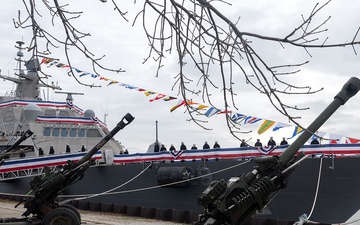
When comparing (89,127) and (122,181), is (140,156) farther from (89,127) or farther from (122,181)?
(89,127)

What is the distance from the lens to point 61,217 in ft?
25.9

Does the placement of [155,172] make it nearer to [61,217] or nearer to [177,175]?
[177,175]

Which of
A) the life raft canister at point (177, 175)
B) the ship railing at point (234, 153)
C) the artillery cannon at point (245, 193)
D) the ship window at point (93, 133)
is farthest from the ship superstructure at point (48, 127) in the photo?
the artillery cannon at point (245, 193)

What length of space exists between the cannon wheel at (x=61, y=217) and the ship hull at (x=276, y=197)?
4121mm

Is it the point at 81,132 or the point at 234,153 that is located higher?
the point at 81,132

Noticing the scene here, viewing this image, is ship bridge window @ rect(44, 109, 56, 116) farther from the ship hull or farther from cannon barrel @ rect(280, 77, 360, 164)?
cannon barrel @ rect(280, 77, 360, 164)

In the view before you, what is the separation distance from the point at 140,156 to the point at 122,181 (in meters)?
0.95

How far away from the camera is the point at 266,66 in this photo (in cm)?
324

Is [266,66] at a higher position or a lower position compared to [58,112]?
lower

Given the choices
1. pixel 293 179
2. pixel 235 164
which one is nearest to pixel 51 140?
pixel 235 164

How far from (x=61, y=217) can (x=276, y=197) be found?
5404mm

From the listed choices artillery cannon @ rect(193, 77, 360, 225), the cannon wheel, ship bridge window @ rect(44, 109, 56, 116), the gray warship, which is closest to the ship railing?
the gray warship

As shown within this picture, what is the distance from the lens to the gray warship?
10797 millimetres

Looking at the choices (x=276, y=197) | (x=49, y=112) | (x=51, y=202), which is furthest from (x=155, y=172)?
(x=49, y=112)
